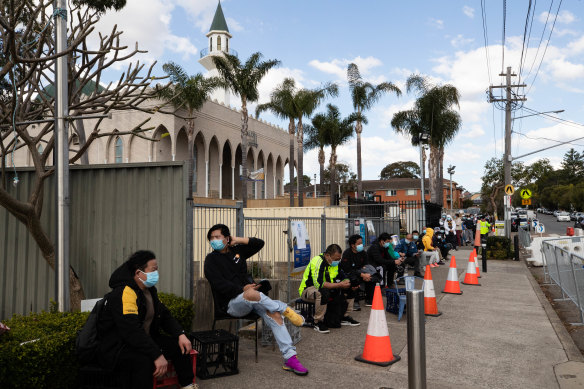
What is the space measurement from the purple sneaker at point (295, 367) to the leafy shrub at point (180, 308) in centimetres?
143

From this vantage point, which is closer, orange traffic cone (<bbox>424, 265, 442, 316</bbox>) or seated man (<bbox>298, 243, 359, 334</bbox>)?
seated man (<bbox>298, 243, 359, 334</bbox>)

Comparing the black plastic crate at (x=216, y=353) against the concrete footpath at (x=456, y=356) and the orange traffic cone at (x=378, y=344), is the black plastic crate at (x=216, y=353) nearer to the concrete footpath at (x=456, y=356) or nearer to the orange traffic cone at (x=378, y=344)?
the concrete footpath at (x=456, y=356)

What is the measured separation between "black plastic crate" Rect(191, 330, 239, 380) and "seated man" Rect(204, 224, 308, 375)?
43 cm

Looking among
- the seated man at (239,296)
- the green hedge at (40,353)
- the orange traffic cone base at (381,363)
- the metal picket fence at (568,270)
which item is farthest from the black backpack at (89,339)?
the metal picket fence at (568,270)

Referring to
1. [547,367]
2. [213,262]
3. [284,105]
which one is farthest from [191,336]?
[284,105]

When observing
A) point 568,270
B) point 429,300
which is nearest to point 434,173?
point 568,270

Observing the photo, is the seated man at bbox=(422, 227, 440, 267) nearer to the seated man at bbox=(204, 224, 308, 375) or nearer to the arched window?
the seated man at bbox=(204, 224, 308, 375)

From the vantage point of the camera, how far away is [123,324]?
3.94 metres

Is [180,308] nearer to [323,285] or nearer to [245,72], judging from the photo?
[323,285]

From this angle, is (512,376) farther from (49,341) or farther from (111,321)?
(49,341)

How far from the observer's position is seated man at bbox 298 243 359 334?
706cm

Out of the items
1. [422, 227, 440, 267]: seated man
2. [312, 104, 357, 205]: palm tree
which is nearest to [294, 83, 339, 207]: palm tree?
[312, 104, 357, 205]: palm tree

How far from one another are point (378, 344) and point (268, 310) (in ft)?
4.82

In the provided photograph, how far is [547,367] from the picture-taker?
5.63 metres
